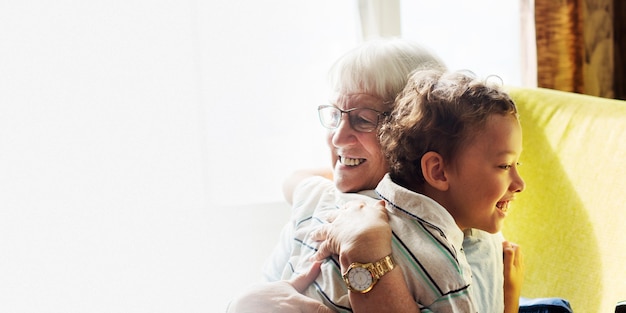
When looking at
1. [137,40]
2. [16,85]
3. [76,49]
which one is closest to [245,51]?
[137,40]

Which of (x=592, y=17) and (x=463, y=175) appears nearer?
(x=463, y=175)

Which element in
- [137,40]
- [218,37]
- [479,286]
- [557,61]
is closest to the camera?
[479,286]

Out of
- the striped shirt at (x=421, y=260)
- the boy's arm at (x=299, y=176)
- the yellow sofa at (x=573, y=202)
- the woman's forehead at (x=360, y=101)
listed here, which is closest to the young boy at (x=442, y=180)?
the striped shirt at (x=421, y=260)

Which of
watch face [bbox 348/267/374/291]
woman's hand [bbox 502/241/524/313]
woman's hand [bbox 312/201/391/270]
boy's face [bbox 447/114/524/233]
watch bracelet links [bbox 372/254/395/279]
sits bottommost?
woman's hand [bbox 502/241/524/313]

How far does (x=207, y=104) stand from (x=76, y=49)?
0.47 m

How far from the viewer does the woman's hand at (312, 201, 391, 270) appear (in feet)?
4.50

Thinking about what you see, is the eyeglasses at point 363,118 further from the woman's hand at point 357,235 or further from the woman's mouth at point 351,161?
the woman's hand at point 357,235

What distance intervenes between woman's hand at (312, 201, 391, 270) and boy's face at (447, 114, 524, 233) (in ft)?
0.49

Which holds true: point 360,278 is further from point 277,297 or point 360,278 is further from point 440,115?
point 440,115

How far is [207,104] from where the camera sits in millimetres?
2453

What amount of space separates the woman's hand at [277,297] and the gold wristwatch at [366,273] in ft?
0.37

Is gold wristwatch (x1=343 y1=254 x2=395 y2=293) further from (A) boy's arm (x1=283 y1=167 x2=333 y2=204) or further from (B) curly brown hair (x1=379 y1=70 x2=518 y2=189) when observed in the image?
(A) boy's arm (x1=283 y1=167 x2=333 y2=204)

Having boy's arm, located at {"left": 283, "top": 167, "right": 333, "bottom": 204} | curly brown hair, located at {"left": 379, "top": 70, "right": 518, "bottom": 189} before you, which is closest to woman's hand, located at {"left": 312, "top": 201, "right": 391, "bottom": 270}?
curly brown hair, located at {"left": 379, "top": 70, "right": 518, "bottom": 189}

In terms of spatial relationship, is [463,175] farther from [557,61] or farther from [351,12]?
[557,61]
